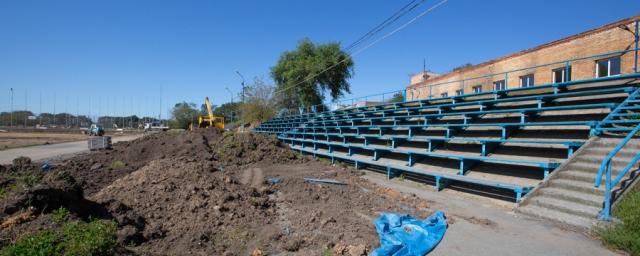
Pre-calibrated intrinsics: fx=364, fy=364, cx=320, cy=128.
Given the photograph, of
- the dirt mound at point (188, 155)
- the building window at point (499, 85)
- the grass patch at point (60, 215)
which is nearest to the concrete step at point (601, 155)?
the grass patch at point (60, 215)

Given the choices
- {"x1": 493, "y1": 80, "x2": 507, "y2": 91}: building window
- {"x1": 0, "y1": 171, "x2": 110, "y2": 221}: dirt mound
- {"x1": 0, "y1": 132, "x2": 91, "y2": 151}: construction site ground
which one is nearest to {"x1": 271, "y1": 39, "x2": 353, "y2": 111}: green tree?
{"x1": 493, "y1": 80, "x2": 507, "y2": 91}: building window

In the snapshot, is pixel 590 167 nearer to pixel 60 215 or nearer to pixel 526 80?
pixel 60 215

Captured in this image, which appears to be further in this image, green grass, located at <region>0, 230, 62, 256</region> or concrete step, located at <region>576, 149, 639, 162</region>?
concrete step, located at <region>576, 149, 639, 162</region>

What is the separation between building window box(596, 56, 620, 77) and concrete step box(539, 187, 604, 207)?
12894 mm

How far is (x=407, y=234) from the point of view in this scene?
5.10 meters

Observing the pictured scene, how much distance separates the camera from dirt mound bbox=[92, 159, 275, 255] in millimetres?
5203

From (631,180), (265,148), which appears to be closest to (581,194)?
(631,180)

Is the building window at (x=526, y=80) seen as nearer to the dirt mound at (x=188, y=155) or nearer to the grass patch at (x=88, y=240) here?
the dirt mound at (x=188, y=155)

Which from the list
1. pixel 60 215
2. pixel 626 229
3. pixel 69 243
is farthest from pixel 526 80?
pixel 69 243

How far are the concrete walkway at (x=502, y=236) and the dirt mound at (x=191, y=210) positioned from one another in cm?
301

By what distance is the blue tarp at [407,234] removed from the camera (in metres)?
4.56

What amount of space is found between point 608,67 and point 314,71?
26.1m

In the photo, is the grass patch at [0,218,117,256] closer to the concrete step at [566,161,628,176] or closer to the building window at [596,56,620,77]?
the concrete step at [566,161,628,176]

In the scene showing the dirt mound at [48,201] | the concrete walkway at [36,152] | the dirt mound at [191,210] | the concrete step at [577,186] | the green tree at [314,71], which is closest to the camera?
the dirt mound at [48,201]
